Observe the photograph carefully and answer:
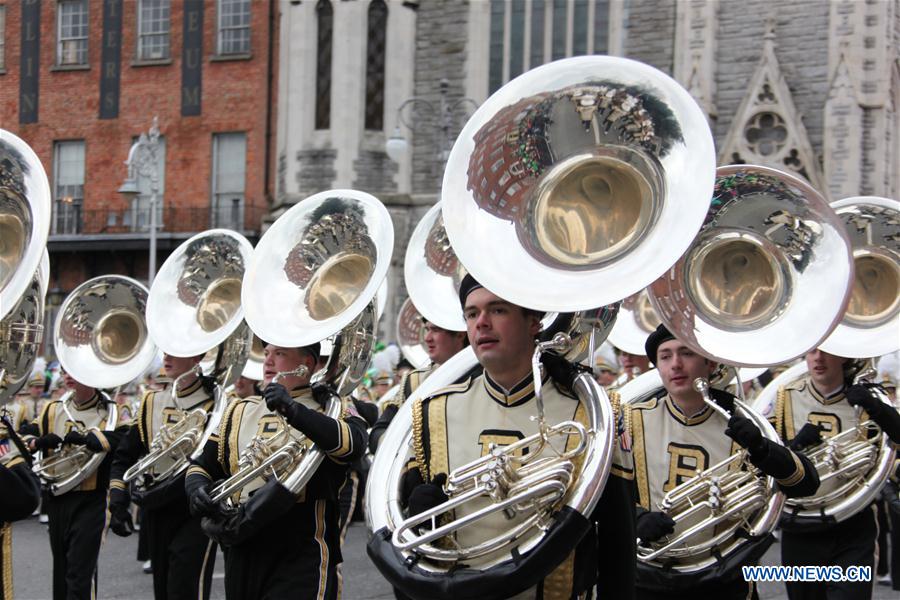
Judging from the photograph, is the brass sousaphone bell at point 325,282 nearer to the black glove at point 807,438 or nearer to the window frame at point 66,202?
the black glove at point 807,438

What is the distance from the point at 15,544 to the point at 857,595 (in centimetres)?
920

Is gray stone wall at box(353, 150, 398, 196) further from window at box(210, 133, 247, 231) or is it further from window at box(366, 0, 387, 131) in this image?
window at box(210, 133, 247, 231)

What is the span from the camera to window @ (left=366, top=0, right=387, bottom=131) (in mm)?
25734

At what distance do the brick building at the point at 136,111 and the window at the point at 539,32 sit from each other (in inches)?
294

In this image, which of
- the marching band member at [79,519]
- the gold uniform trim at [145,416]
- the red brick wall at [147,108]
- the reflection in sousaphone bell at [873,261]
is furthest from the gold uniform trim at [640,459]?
the red brick wall at [147,108]

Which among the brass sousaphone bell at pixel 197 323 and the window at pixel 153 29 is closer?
the brass sousaphone bell at pixel 197 323

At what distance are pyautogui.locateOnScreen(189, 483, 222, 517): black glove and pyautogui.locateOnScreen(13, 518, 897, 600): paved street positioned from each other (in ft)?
12.8

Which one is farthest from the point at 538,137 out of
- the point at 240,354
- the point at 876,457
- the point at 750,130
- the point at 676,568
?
the point at 750,130

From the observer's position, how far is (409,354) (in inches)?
412

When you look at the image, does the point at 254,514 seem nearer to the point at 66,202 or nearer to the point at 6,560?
the point at 6,560

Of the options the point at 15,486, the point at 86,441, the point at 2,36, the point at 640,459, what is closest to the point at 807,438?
the point at 640,459

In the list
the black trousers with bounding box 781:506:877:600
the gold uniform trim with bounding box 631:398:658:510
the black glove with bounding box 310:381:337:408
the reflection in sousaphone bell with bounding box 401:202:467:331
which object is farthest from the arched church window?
the gold uniform trim with bounding box 631:398:658:510

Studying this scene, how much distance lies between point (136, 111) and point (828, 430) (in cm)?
2825

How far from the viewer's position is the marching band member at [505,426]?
12.5 ft
